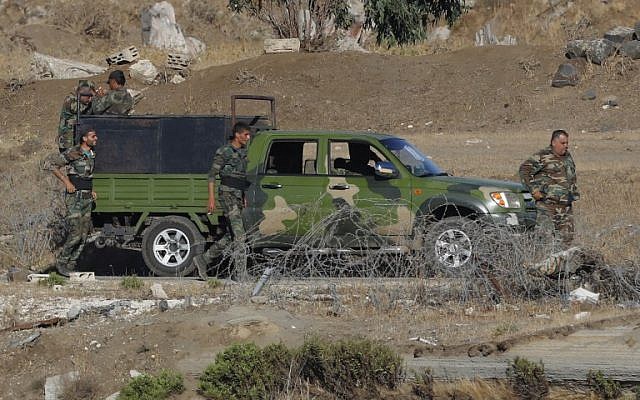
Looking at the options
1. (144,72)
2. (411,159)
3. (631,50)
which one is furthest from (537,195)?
(144,72)

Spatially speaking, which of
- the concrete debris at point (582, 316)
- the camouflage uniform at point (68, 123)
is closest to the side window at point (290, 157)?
the camouflage uniform at point (68, 123)

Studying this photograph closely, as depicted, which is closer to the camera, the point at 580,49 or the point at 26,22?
the point at 580,49

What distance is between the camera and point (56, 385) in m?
10.8

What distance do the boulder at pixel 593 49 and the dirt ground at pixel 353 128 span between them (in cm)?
34

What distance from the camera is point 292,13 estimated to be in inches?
1526

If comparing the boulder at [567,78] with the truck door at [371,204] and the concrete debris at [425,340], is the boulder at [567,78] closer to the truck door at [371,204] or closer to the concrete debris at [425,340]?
the truck door at [371,204]

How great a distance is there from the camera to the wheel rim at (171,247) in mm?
15148

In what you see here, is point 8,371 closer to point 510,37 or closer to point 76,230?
point 76,230

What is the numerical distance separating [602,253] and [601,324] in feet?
4.36

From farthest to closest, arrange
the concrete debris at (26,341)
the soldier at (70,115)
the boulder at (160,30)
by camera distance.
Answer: the boulder at (160,30) → the soldier at (70,115) → the concrete debris at (26,341)

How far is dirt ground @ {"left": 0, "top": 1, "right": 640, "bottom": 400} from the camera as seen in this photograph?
1150cm

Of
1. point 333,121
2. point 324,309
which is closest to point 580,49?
point 333,121

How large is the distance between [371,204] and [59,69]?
25.5 meters

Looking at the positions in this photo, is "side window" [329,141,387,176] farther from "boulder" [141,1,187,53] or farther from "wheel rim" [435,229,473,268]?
"boulder" [141,1,187,53]
